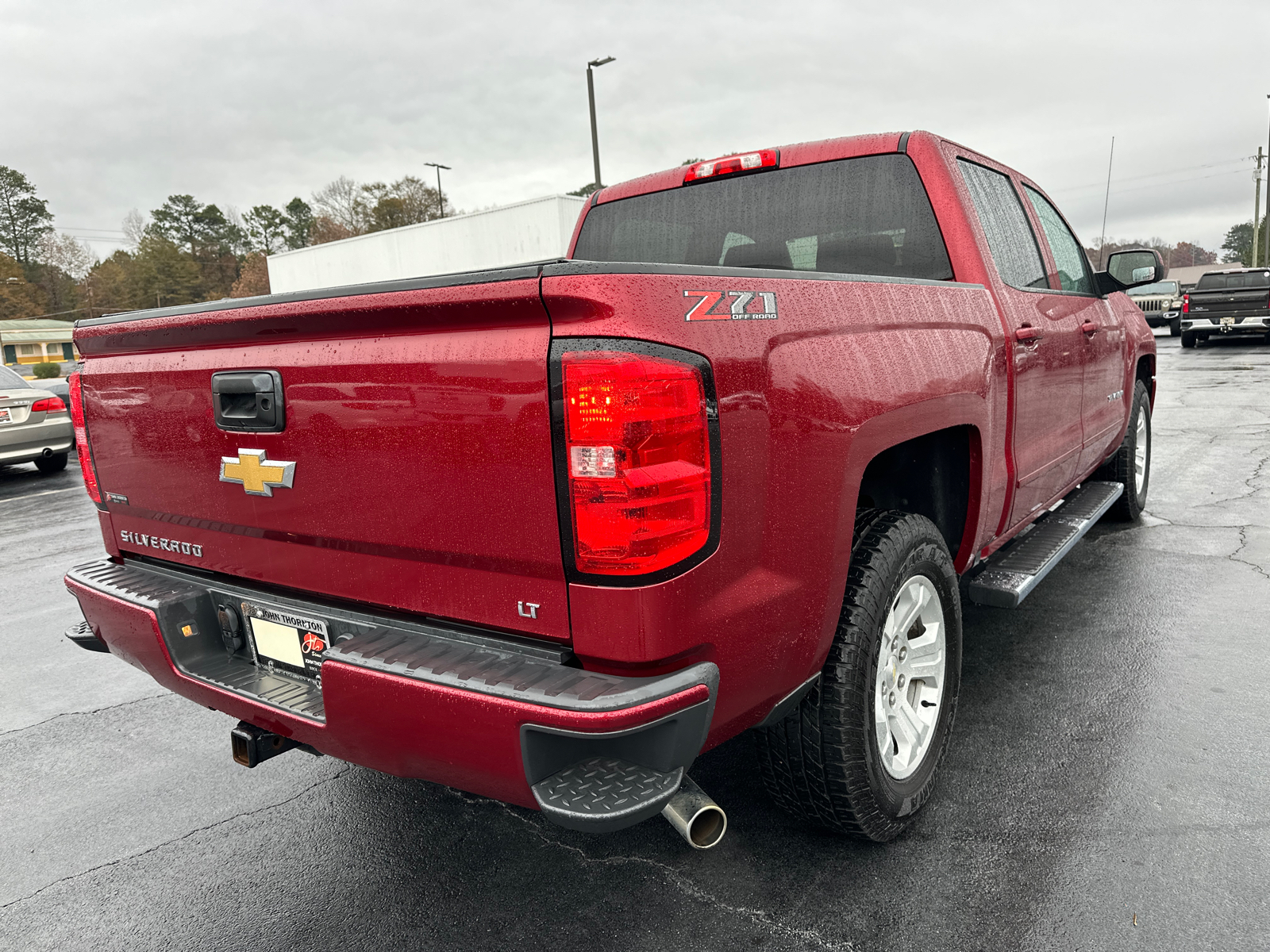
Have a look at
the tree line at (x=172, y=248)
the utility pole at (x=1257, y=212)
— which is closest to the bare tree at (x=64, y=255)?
the tree line at (x=172, y=248)

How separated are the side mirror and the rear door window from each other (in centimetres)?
193

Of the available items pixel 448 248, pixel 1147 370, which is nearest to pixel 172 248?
pixel 448 248

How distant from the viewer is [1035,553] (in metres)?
3.60

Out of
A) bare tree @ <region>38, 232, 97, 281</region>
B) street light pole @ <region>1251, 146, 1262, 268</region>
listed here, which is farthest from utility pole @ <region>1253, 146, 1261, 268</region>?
bare tree @ <region>38, 232, 97, 281</region>

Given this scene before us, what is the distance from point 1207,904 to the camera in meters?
2.19

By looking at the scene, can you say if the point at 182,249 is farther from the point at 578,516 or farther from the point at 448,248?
the point at 578,516

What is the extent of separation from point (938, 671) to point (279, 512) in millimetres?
1962

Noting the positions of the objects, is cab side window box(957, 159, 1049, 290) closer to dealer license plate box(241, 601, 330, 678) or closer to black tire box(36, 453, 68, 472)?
dealer license plate box(241, 601, 330, 678)

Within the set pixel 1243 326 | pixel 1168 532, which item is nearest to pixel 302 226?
pixel 1243 326

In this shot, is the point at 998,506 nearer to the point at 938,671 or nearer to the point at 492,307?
the point at 938,671

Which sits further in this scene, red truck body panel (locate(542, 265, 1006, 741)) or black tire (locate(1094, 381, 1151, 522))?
black tire (locate(1094, 381, 1151, 522))

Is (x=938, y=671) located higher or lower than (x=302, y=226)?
lower

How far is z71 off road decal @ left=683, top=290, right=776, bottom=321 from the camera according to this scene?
5.74 feet

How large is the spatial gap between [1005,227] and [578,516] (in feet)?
8.79
